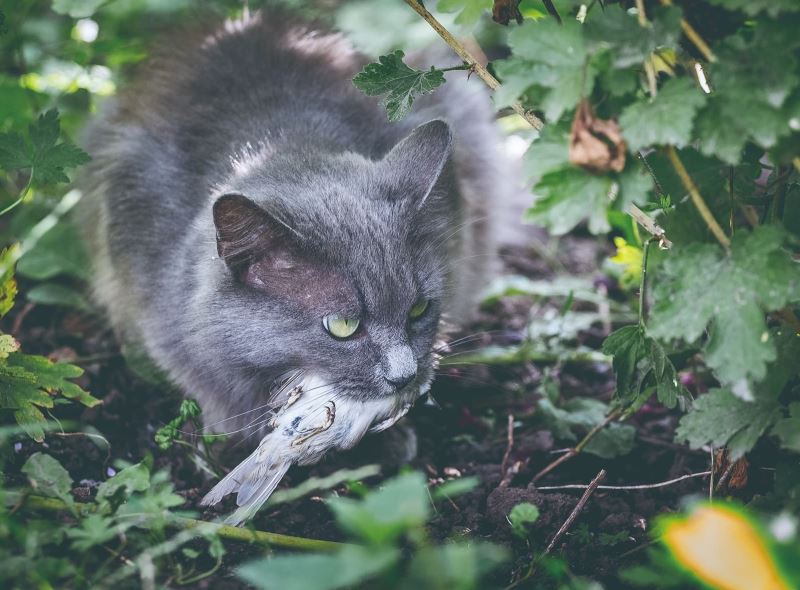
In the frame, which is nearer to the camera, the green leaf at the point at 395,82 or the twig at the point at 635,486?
the green leaf at the point at 395,82

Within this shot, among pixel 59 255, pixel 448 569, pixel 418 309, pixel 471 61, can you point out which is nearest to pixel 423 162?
pixel 418 309

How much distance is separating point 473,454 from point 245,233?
3.30ft

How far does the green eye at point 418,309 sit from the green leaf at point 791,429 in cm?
106

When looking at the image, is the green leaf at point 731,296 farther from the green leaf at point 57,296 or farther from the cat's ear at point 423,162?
the green leaf at point 57,296

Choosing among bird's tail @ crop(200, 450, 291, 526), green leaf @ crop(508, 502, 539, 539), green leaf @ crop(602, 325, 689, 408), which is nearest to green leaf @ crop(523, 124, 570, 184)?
green leaf @ crop(602, 325, 689, 408)

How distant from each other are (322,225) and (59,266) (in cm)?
139

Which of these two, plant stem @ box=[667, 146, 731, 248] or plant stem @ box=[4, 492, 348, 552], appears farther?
plant stem @ box=[4, 492, 348, 552]

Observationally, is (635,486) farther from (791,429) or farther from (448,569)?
(448,569)

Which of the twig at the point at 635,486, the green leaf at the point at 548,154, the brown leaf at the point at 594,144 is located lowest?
the twig at the point at 635,486

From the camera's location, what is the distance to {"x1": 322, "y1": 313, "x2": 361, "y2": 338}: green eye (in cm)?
221

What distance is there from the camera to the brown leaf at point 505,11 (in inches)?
73.1

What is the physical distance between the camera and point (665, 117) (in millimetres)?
1435

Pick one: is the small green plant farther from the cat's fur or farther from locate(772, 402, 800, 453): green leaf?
the cat's fur

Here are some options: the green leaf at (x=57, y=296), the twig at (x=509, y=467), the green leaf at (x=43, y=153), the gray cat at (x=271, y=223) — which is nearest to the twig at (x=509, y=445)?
the twig at (x=509, y=467)
